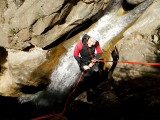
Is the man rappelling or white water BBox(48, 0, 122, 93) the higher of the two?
the man rappelling

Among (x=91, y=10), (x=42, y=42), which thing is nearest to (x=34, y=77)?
(x=42, y=42)

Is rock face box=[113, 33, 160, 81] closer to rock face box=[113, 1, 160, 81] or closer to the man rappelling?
rock face box=[113, 1, 160, 81]

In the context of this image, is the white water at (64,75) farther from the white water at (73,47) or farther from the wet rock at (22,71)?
the wet rock at (22,71)

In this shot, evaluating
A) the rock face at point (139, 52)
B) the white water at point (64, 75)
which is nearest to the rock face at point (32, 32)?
the white water at point (64, 75)

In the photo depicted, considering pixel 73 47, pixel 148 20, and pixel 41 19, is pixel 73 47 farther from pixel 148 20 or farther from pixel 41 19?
pixel 148 20

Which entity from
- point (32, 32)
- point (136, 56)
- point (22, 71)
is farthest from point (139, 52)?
point (22, 71)

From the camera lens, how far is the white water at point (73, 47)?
494 cm

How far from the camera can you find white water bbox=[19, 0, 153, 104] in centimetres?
494

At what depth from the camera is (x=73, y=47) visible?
5270 mm

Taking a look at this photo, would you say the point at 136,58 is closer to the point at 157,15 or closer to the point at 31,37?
the point at 157,15

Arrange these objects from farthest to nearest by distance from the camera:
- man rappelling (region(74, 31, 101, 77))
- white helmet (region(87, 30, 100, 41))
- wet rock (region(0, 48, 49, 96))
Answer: white helmet (region(87, 30, 100, 41)), wet rock (region(0, 48, 49, 96)), man rappelling (region(74, 31, 101, 77))

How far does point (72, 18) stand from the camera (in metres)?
4.59

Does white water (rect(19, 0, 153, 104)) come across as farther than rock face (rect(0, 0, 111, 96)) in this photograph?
Yes

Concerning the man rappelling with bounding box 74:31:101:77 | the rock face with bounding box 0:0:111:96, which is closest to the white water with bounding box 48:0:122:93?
the rock face with bounding box 0:0:111:96
